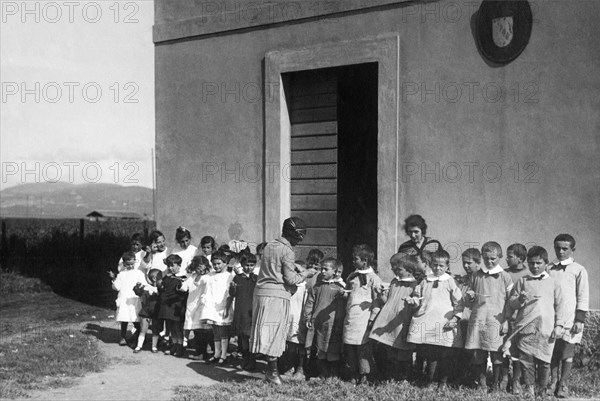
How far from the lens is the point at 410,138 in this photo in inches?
312

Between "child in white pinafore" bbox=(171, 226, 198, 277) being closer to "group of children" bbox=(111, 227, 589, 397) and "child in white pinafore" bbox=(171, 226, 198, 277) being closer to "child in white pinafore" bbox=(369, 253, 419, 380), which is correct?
"group of children" bbox=(111, 227, 589, 397)

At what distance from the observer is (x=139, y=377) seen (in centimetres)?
699

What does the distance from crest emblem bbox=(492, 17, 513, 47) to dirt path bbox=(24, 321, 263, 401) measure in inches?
165

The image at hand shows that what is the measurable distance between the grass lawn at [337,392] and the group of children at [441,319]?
0.19m

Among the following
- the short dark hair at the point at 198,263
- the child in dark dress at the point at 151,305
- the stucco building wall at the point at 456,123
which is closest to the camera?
the stucco building wall at the point at 456,123

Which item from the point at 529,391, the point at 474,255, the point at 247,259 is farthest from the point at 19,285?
the point at 529,391

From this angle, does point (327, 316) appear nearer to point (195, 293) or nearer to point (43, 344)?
point (195, 293)

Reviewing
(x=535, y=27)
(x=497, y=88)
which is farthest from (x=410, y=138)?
(x=535, y=27)

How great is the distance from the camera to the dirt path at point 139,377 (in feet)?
20.5

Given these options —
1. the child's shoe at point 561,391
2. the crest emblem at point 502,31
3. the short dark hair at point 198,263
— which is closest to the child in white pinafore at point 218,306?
the short dark hair at point 198,263

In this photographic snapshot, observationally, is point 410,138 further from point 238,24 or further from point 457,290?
point 238,24

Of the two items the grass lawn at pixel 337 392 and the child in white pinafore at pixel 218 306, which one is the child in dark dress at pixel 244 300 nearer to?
the child in white pinafore at pixel 218 306

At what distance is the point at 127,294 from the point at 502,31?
17.1ft

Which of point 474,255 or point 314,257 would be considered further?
point 314,257
